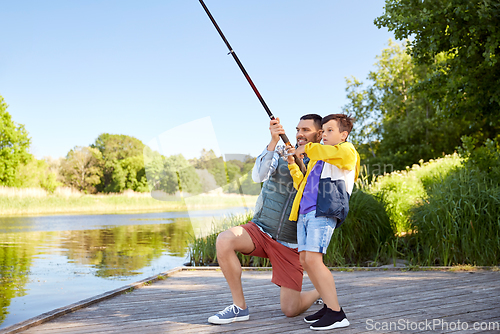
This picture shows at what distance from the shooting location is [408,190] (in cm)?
853

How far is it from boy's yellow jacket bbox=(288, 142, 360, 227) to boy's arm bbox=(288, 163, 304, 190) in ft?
0.22

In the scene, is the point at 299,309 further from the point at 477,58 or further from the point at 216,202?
the point at 477,58

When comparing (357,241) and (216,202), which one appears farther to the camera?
(216,202)

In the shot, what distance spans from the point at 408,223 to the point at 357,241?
0.87 meters

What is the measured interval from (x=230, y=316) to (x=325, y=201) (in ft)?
3.05

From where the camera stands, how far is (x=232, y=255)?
8.66 ft

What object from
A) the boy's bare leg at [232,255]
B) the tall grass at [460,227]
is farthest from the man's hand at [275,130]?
the tall grass at [460,227]

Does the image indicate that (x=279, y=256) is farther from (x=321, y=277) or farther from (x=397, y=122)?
(x=397, y=122)

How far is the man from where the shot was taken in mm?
2679

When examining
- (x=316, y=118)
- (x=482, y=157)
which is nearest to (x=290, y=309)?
(x=316, y=118)

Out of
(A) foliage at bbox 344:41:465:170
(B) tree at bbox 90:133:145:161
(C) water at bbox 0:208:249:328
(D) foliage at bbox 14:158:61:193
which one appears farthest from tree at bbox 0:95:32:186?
(A) foliage at bbox 344:41:465:170

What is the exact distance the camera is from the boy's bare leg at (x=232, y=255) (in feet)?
8.58

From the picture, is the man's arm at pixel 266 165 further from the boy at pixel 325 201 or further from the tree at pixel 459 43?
the tree at pixel 459 43

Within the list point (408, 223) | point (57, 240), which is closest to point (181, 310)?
point (408, 223)
